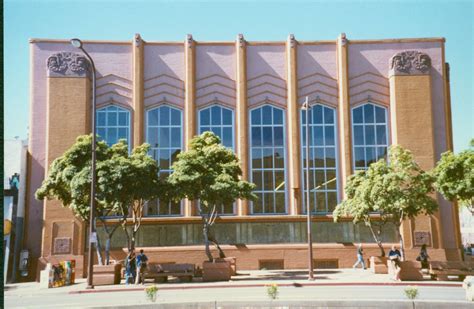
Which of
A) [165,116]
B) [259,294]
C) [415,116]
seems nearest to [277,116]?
[165,116]

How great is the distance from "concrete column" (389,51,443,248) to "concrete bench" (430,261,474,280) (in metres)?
7.97

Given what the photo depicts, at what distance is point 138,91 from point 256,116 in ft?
25.8

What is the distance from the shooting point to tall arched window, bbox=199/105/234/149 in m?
34.1

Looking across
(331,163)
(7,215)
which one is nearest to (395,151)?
(331,163)

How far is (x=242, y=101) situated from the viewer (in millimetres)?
33969

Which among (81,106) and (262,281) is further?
(81,106)

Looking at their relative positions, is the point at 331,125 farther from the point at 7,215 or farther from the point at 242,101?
the point at 7,215

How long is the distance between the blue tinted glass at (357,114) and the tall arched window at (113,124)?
14803 mm

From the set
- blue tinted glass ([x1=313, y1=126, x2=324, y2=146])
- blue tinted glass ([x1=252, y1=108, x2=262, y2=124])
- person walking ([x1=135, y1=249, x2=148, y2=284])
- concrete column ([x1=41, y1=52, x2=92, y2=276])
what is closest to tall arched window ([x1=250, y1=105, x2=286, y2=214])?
blue tinted glass ([x1=252, y1=108, x2=262, y2=124])

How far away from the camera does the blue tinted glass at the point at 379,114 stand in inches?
1347

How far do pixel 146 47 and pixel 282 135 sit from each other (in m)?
10.7

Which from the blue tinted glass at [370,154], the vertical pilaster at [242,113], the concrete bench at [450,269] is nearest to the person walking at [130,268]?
the vertical pilaster at [242,113]

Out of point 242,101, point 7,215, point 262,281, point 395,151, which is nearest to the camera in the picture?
point 262,281

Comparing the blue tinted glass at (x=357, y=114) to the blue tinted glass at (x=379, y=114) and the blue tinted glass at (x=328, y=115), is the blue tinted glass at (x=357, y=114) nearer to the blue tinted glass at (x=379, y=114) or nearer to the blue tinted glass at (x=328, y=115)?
the blue tinted glass at (x=379, y=114)
